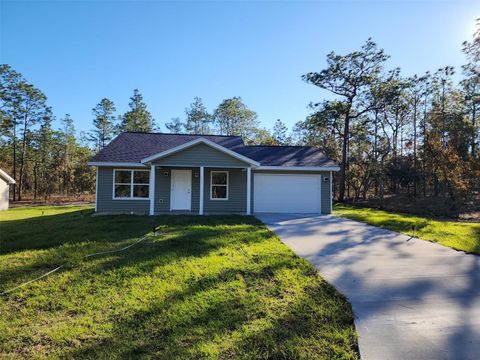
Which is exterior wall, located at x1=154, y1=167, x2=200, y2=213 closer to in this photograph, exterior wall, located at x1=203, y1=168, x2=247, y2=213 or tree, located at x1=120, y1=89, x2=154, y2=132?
exterior wall, located at x1=203, y1=168, x2=247, y2=213

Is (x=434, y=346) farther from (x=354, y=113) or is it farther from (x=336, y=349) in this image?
(x=354, y=113)

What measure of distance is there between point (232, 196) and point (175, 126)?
1164 inches

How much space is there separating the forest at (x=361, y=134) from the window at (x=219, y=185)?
12142mm

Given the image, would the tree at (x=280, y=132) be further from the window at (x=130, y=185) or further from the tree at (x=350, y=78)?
the window at (x=130, y=185)

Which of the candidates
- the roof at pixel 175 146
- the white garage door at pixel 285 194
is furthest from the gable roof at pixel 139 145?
the white garage door at pixel 285 194

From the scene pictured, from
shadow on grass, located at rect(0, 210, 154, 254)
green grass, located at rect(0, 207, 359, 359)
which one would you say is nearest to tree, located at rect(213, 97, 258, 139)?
shadow on grass, located at rect(0, 210, 154, 254)

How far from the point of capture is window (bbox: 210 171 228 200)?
1393 centimetres

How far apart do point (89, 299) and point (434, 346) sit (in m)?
4.16

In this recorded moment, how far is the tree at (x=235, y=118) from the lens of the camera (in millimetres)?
38000

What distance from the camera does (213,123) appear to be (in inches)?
1543

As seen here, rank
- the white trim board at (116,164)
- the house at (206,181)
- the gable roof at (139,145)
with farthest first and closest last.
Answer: the gable roof at (139,145), the white trim board at (116,164), the house at (206,181)

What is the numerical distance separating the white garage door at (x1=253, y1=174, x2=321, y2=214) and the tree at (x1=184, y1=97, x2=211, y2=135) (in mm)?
26941

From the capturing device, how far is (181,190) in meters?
13.7

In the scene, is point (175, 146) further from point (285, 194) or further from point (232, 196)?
point (285, 194)
